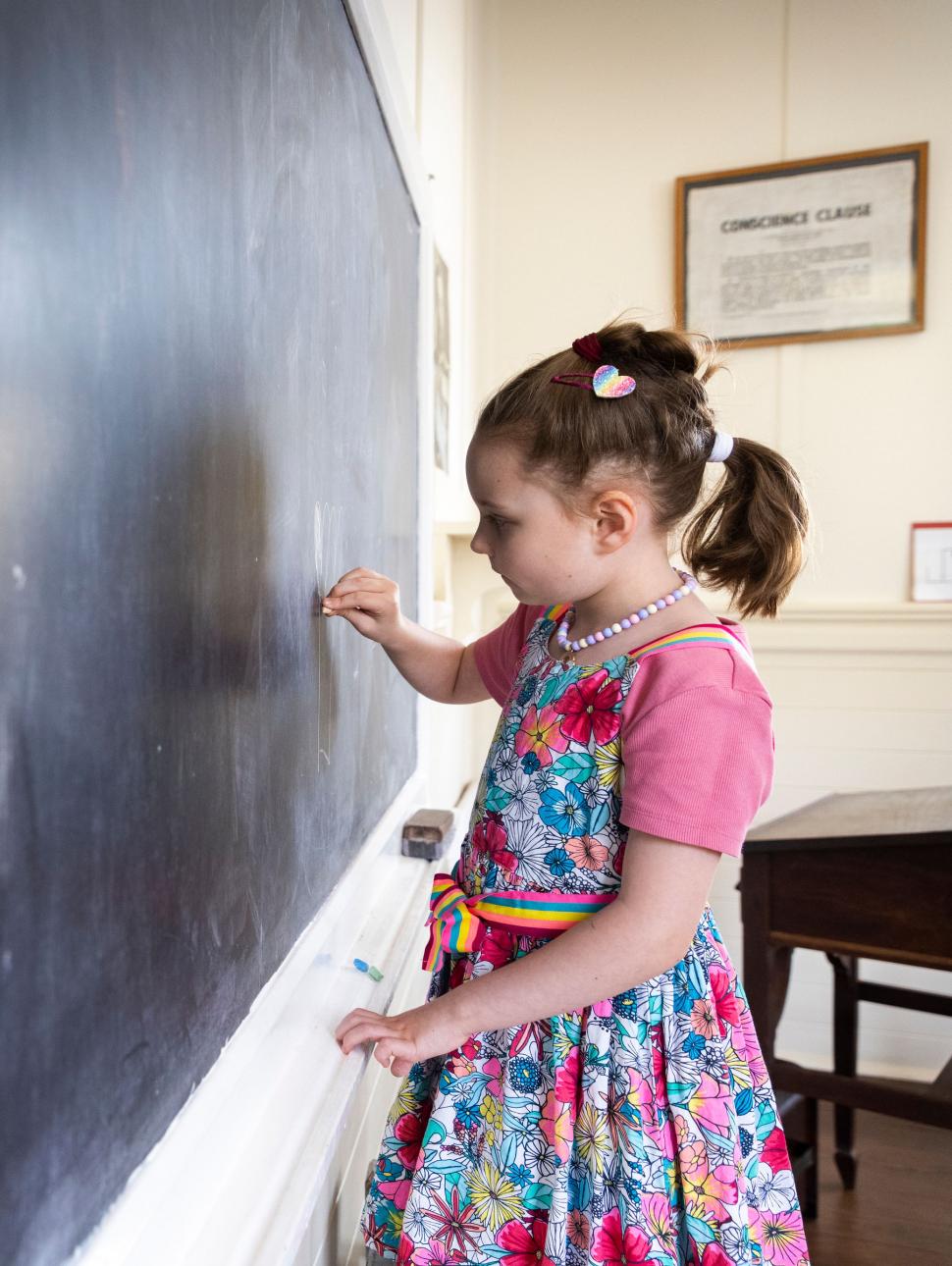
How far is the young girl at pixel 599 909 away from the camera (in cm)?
75

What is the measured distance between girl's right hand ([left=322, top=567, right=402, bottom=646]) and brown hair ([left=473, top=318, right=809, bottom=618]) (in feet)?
0.63

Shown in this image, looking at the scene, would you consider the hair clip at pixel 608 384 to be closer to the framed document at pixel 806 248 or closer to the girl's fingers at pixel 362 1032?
the girl's fingers at pixel 362 1032

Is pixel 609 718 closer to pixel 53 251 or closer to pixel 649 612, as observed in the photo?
pixel 649 612

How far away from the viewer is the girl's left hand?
2.50ft

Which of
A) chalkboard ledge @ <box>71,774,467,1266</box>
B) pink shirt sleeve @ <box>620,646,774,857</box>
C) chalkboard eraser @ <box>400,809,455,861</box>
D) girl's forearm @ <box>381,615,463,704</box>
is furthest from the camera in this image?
chalkboard eraser @ <box>400,809,455,861</box>

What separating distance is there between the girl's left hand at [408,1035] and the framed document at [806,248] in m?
2.19

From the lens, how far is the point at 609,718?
0.81 m

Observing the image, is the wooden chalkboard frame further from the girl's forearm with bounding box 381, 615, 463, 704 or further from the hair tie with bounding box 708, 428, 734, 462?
the hair tie with bounding box 708, 428, 734, 462

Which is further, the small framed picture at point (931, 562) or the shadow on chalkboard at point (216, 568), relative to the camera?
the small framed picture at point (931, 562)

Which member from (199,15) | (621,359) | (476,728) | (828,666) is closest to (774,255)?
(828,666)

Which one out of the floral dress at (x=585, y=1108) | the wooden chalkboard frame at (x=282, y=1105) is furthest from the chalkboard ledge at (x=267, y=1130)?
the floral dress at (x=585, y=1108)

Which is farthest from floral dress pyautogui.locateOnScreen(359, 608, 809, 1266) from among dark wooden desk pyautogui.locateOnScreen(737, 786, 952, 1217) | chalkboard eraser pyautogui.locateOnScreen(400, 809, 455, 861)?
dark wooden desk pyautogui.locateOnScreen(737, 786, 952, 1217)

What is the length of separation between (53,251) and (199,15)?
0.25m

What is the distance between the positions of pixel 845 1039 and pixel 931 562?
50.1 inches
